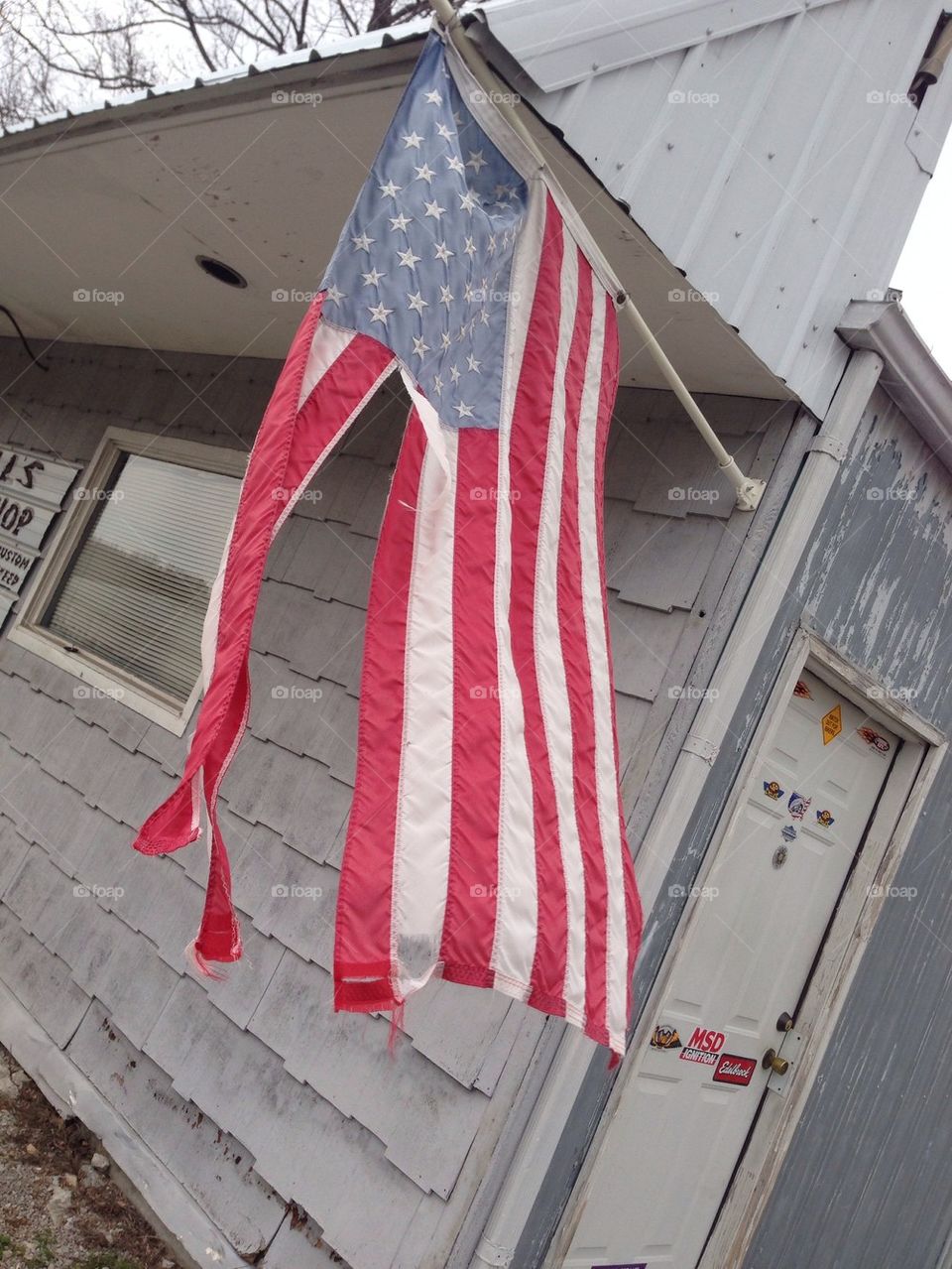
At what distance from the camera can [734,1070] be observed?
4.14 meters

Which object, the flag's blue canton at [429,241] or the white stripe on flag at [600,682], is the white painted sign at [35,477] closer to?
the white stripe on flag at [600,682]

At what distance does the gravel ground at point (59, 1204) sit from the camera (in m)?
3.70

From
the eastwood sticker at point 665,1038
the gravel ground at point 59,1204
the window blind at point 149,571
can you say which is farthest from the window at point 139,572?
the eastwood sticker at point 665,1038

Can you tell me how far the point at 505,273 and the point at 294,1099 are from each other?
9.32 feet

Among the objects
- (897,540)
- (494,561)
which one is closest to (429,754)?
(494,561)

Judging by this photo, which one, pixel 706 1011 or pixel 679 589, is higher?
pixel 679 589

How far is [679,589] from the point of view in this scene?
12.2ft

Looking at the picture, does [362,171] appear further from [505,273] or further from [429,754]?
[429,754]

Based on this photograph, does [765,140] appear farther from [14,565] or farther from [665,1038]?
[14,565]

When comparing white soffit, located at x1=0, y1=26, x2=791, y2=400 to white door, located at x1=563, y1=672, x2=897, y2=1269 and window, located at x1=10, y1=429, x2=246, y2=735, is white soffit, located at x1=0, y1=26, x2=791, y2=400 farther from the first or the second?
white door, located at x1=563, y1=672, x2=897, y2=1269

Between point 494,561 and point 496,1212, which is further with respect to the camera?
point 496,1212

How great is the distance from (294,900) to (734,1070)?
1722 millimetres

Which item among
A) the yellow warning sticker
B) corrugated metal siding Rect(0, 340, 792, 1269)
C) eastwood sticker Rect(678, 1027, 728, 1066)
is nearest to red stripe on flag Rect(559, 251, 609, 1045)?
corrugated metal siding Rect(0, 340, 792, 1269)

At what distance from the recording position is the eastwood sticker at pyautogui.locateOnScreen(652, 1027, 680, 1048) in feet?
12.4
